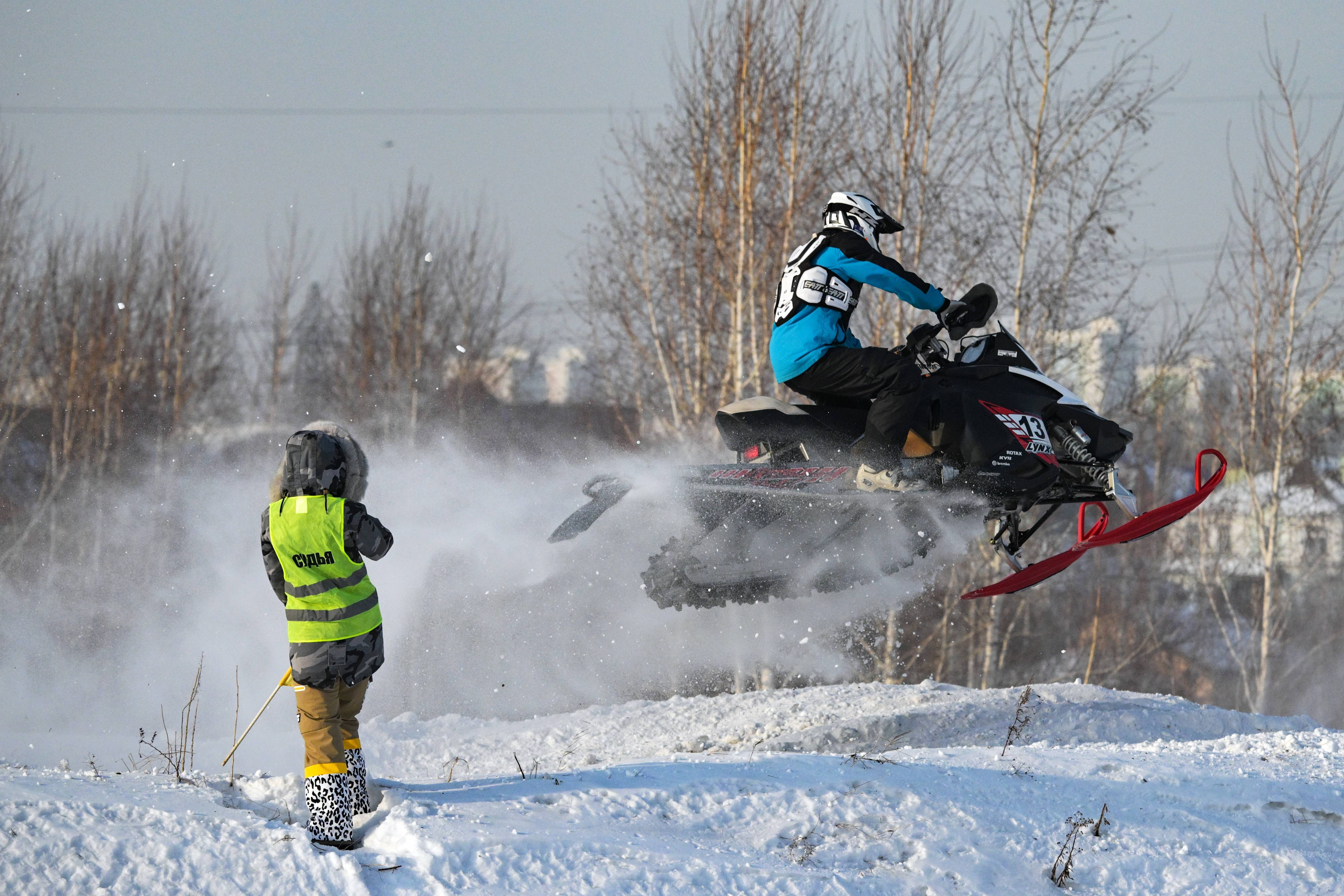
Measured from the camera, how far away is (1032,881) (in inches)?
151

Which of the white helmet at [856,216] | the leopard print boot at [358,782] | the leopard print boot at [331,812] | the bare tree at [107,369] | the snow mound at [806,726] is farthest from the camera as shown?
the bare tree at [107,369]

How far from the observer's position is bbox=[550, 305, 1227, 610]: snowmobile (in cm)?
565

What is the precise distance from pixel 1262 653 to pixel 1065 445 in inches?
487

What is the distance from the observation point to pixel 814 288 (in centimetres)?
572

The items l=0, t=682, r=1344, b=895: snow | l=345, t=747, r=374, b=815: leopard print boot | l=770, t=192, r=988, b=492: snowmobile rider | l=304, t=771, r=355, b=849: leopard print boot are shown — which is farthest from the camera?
l=770, t=192, r=988, b=492: snowmobile rider

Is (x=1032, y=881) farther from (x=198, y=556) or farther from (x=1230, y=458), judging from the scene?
(x=1230, y=458)

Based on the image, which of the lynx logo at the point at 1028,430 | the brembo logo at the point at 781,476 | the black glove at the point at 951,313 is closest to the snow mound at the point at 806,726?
the brembo logo at the point at 781,476

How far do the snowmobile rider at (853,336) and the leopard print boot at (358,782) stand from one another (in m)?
2.82

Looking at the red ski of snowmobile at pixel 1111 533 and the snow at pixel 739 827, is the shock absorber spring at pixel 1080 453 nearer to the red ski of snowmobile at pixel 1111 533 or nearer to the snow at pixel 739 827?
the red ski of snowmobile at pixel 1111 533

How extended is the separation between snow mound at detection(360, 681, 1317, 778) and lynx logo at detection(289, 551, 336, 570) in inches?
119

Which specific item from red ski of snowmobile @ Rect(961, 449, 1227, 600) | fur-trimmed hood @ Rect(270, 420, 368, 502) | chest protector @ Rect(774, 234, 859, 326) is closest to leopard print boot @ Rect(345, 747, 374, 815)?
fur-trimmed hood @ Rect(270, 420, 368, 502)

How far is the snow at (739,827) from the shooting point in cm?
337

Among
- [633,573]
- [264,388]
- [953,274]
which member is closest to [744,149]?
[953,274]

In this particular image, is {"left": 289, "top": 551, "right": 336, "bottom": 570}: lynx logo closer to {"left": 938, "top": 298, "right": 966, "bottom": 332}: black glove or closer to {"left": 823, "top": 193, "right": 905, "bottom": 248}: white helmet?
{"left": 823, "top": 193, "right": 905, "bottom": 248}: white helmet
